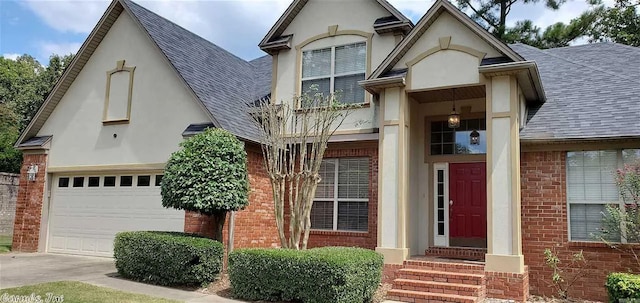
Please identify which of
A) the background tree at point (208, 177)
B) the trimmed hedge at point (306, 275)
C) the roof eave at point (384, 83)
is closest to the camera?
the trimmed hedge at point (306, 275)

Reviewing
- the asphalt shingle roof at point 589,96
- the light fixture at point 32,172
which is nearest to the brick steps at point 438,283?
the asphalt shingle roof at point 589,96

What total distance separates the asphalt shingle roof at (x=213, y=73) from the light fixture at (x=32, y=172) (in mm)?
5551

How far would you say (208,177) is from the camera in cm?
1021

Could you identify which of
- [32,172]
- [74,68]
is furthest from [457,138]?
[32,172]

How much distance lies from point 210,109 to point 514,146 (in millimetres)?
6958

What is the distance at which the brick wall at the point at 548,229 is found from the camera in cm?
941

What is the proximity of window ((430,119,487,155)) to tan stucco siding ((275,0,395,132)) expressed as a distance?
5.52ft

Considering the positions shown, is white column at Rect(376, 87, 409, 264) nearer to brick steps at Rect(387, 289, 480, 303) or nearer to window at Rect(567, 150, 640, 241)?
brick steps at Rect(387, 289, 480, 303)

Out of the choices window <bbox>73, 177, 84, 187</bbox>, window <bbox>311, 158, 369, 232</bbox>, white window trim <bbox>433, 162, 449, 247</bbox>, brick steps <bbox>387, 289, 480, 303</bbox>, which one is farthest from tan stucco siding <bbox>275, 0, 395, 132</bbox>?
window <bbox>73, 177, 84, 187</bbox>

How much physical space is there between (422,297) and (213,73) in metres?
9.01

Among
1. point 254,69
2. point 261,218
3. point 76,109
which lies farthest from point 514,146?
point 76,109

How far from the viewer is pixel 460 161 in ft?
38.7

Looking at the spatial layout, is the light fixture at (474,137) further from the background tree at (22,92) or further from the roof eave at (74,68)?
the background tree at (22,92)

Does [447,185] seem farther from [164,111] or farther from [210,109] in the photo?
[164,111]
